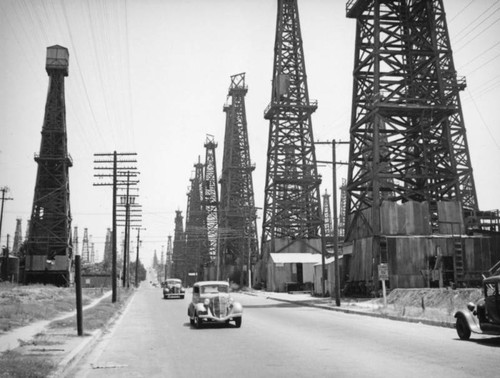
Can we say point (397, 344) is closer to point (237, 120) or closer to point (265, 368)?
point (265, 368)

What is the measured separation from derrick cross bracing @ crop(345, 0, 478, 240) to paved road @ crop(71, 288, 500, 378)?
18.6m

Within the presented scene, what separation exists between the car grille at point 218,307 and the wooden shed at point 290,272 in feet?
117

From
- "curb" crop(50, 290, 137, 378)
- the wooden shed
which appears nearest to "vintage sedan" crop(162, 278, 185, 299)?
the wooden shed

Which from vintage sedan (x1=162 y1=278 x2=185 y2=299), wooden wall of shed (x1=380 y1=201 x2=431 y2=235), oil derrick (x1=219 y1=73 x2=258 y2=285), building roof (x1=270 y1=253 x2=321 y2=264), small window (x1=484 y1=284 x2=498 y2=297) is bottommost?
vintage sedan (x1=162 y1=278 x2=185 y2=299)

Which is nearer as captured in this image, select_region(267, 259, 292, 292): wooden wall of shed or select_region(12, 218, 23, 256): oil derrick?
select_region(267, 259, 292, 292): wooden wall of shed

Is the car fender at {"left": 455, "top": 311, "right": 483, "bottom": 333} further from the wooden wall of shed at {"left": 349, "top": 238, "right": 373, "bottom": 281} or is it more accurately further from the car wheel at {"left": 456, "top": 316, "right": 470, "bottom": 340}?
the wooden wall of shed at {"left": 349, "top": 238, "right": 373, "bottom": 281}

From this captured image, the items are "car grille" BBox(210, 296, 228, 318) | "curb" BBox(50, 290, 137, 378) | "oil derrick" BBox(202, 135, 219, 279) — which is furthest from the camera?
"oil derrick" BBox(202, 135, 219, 279)

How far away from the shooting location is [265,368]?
9.25 metres

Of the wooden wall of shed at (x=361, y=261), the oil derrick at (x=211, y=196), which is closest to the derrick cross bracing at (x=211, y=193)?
the oil derrick at (x=211, y=196)

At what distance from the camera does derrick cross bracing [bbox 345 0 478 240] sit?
34.5m

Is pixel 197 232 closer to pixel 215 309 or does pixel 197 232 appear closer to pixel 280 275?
pixel 280 275

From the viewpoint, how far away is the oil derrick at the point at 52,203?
206ft

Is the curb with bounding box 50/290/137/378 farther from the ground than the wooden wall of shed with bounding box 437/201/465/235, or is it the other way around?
the wooden wall of shed with bounding box 437/201/465/235

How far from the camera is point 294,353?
11.1 meters
